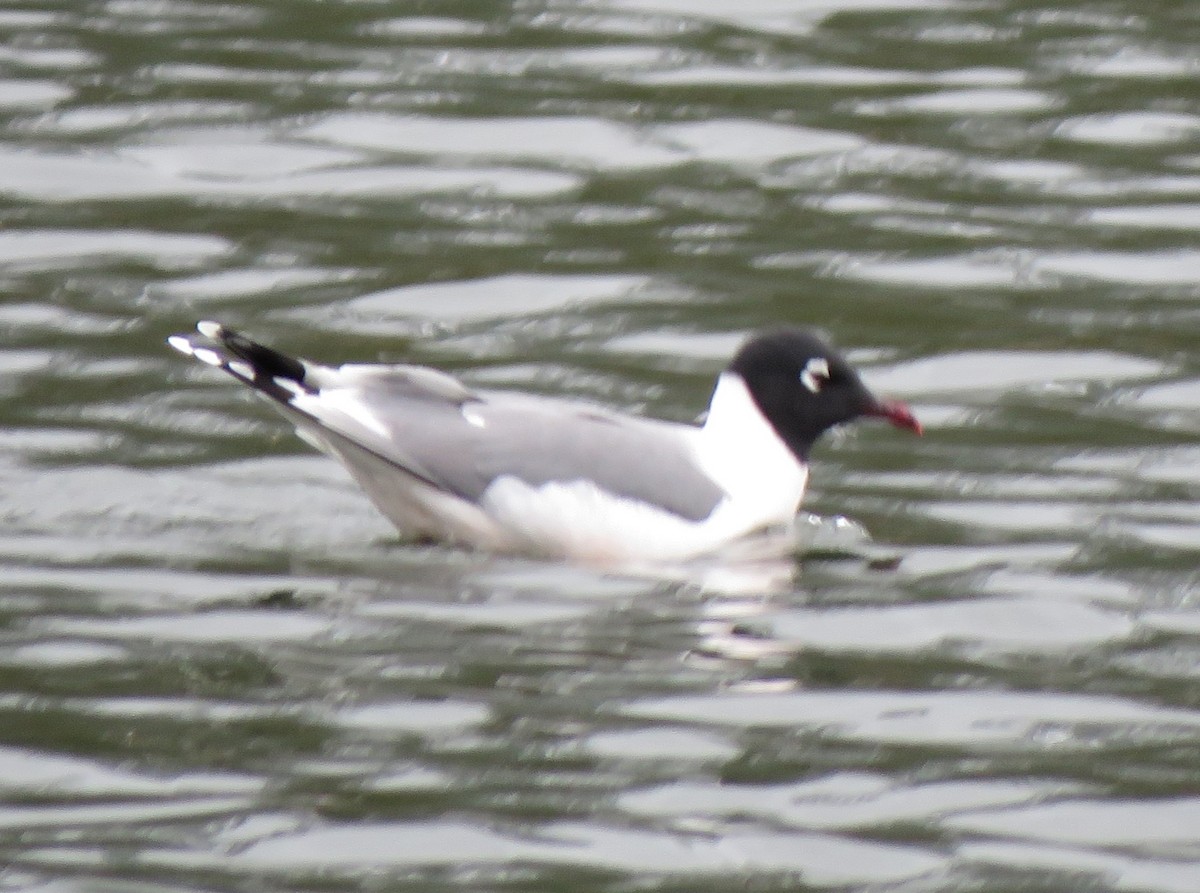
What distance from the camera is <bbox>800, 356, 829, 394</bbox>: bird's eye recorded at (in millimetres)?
10695

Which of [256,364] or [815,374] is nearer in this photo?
[256,364]

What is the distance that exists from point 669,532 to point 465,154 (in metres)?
5.06

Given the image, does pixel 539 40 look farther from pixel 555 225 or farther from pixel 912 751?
pixel 912 751

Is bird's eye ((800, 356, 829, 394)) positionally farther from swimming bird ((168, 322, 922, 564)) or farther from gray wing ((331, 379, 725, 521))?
gray wing ((331, 379, 725, 521))

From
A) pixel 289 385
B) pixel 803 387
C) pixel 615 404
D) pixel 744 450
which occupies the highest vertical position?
pixel 289 385

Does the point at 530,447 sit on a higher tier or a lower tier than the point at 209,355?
lower

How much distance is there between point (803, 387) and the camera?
1072cm

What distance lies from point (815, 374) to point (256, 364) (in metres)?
1.95

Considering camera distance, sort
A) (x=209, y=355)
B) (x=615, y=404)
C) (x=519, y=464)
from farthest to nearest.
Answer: (x=615, y=404) → (x=209, y=355) → (x=519, y=464)

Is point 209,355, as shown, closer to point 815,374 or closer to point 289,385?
point 289,385

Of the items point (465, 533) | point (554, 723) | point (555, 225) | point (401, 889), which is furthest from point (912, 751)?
point (555, 225)

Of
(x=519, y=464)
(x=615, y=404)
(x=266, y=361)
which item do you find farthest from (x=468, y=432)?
(x=615, y=404)

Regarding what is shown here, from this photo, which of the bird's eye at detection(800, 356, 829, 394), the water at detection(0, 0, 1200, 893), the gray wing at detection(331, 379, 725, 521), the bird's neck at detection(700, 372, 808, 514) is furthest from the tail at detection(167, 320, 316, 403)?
the bird's eye at detection(800, 356, 829, 394)

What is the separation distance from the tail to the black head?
5.18 feet
